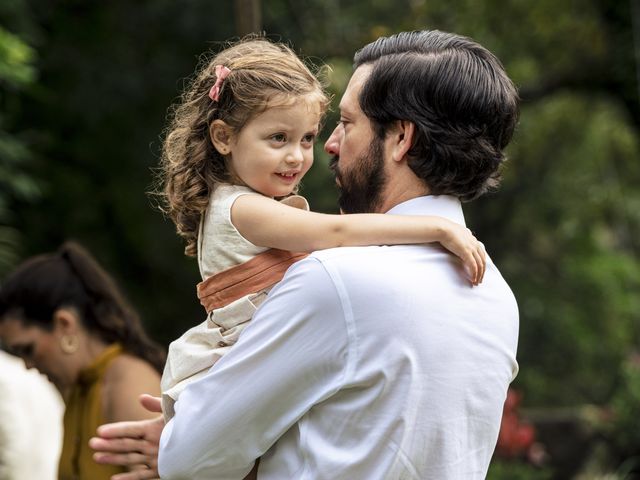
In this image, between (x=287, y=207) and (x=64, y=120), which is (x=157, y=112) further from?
(x=287, y=207)

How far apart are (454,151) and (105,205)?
28.4ft

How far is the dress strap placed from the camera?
8.02 feet

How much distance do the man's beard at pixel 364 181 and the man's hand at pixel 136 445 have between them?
62 centimetres

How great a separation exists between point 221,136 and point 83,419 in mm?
1834

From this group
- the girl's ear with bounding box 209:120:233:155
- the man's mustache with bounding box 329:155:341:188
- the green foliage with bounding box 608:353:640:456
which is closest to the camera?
the man's mustache with bounding box 329:155:341:188

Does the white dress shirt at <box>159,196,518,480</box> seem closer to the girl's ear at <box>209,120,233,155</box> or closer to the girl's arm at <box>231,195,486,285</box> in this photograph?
the girl's arm at <box>231,195,486,285</box>

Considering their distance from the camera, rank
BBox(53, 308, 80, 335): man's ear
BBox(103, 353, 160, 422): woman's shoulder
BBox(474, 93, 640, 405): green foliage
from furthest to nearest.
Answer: BBox(474, 93, 640, 405): green foliage
BBox(53, 308, 80, 335): man's ear
BBox(103, 353, 160, 422): woman's shoulder

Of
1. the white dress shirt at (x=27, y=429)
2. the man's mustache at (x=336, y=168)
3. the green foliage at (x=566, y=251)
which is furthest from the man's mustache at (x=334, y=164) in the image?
the green foliage at (x=566, y=251)

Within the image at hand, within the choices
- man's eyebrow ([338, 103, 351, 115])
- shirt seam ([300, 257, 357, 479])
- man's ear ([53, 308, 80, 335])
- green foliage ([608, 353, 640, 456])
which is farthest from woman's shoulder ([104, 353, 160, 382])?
green foliage ([608, 353, 640, 456])

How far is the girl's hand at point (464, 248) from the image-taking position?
7.42 feet

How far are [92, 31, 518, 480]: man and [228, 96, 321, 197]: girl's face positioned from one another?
25 centimetres

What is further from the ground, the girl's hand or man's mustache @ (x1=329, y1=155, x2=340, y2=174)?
man's mustache @ (x1=329, y1=155, x2=340, y2=174)

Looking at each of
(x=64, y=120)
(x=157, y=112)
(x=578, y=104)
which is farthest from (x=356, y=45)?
(x=578, y=104)

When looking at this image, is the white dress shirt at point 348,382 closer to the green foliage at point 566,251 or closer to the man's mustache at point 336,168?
the man's mustache at point 336,168
